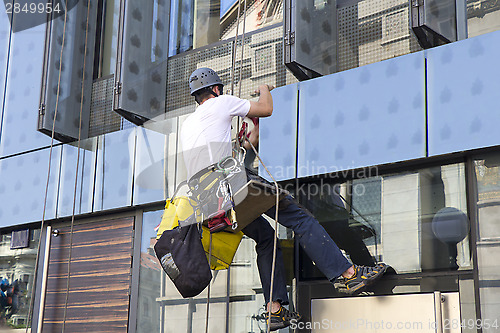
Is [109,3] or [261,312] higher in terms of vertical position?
[109,3]

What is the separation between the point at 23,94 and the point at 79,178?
190cm

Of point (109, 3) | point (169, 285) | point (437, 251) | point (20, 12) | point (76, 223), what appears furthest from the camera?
point (20, 12)

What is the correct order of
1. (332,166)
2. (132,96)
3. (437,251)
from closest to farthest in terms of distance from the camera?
(437,251) < (332,166) < (132,96)

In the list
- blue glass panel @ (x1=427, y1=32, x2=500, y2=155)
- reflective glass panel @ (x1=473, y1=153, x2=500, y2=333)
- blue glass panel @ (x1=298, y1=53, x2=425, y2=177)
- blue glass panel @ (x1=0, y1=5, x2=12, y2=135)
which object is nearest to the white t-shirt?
blue glass panel @ (x1=298, y1=53, x2=425, y2=177)

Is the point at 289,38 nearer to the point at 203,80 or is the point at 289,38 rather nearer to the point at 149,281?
the point at 203,80

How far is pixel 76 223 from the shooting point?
840 cm

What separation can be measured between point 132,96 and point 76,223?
5.86 feet

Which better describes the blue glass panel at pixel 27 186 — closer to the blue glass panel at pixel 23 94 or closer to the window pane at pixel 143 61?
the blue glass panel at pixel 23 94

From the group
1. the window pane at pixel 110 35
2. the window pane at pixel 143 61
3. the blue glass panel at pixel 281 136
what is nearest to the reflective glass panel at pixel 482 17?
the blue glass panel at pixel 281 136

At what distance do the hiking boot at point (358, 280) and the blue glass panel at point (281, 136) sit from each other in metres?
1.36

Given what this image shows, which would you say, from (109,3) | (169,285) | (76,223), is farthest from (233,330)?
(109,3)

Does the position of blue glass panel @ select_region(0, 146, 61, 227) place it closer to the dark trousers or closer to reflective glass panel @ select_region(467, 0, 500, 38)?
the dark trousers

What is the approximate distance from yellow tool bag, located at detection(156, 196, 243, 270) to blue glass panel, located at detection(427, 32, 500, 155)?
71.5 inches

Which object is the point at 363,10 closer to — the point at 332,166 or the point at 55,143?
the point at 332,166
